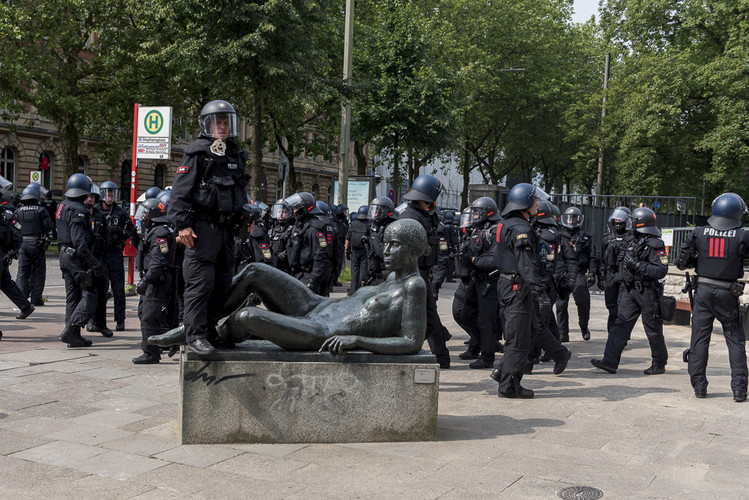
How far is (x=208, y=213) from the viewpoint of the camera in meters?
5.49

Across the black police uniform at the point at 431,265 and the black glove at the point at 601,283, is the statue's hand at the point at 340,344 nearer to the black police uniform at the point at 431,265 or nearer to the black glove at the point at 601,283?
the black police uniform at the point at 431,265

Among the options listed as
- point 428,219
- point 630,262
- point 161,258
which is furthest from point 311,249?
point 630,262

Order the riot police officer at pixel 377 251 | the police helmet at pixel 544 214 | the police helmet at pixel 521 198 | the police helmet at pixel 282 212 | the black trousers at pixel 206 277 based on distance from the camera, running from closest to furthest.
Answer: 1. the black trousers at pixel 206 277
2. the police helmet at pixel 521 198
3. the riot police officer at pixel 377 251
4. the police helmet at pixel 544 214
5. the police helmet at pixel 282 212

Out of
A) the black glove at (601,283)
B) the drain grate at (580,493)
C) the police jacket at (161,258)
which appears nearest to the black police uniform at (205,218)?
the drain grate at (580,493)

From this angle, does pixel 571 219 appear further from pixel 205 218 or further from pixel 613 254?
pixel 205 218

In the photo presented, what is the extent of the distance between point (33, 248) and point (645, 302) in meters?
9.14

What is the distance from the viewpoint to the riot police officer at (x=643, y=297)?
8750 mm

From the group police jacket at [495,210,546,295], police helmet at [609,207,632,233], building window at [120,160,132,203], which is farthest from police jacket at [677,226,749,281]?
building window at [120,160,132,203]

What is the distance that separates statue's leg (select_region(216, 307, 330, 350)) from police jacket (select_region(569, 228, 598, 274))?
23.5 ft

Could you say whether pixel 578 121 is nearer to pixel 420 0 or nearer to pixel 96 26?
pixel 420 0

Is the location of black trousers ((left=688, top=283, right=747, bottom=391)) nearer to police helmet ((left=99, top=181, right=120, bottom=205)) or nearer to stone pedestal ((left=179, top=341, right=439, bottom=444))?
stone pedestal ((left=179, top=341, right=439, bottom=444))

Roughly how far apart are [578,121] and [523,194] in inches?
1305

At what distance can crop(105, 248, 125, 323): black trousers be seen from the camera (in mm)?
10617

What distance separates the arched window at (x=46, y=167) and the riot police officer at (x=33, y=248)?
25.5 meters
